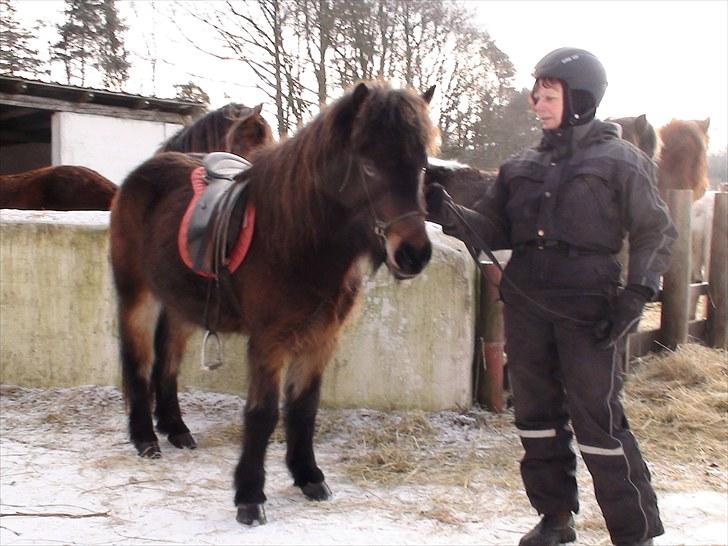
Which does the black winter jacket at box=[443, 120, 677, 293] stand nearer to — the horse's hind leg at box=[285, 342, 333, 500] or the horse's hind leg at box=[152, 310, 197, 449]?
the horse's hind leg at box=[285, 342, 333, 500]

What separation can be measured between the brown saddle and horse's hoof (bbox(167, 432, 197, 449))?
49.7 inches

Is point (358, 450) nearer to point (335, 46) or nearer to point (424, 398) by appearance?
point (424, 398)

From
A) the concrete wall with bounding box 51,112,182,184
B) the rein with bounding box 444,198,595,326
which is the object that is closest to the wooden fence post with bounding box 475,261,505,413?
the rein with bounding box 444,198,595,326

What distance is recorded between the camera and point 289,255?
304cm

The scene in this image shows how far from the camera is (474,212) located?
2854 millimetres

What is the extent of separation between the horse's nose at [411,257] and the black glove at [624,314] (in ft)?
2.18

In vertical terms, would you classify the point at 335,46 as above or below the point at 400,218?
above

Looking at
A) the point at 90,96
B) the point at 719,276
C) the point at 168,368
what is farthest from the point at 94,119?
the point at 719,276

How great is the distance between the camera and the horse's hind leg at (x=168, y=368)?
14.0 feet

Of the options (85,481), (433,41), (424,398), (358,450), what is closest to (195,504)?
(85,481)

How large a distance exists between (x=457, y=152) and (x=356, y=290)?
13854 mm

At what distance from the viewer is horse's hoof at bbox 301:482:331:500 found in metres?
3.37

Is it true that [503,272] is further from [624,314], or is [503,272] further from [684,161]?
[684,161]

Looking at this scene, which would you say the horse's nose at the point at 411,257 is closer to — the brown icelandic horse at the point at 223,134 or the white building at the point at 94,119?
the brown icelandic horse at the point at 223,134
